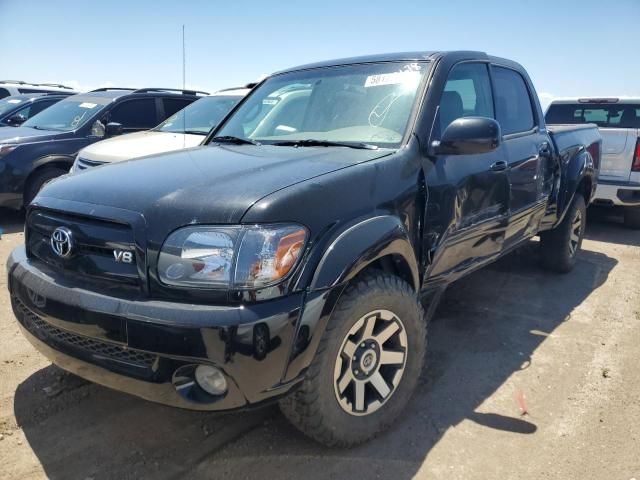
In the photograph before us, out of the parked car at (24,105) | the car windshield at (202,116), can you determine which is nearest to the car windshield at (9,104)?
the parked car at (24,105)

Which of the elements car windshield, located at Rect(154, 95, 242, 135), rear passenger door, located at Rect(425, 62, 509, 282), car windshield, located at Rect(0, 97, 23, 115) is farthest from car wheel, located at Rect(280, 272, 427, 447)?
car windshield, located at Rect(0, 97, 23, 115)

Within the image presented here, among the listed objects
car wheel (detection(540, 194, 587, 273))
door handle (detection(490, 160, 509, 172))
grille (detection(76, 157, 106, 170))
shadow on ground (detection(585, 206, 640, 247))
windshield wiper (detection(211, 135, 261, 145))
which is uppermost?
windshield wiper (detection(211, 135, 261, 145))

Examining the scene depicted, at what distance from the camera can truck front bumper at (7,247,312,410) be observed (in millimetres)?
1901

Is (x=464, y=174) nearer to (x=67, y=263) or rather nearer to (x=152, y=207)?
(x=152, y=207)

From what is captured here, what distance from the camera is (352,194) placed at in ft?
7.66

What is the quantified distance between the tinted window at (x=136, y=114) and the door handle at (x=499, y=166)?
585cm

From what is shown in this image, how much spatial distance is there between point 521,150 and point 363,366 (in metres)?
2.24

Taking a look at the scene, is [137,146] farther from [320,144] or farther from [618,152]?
[618,152]

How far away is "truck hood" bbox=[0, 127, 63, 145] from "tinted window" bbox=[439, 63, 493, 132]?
5.84 meters

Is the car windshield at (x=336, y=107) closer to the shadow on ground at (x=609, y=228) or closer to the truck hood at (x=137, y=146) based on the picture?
the truck hood at (x=137, y=146)

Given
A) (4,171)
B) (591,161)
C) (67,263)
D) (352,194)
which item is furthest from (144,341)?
(4,171)

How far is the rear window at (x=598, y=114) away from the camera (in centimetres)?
723

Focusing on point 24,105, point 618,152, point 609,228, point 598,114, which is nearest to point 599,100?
point 598,114

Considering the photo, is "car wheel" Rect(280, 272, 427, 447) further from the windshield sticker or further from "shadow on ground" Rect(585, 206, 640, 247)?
"shadow on ground" Rect(585, 206, 640, 247)
